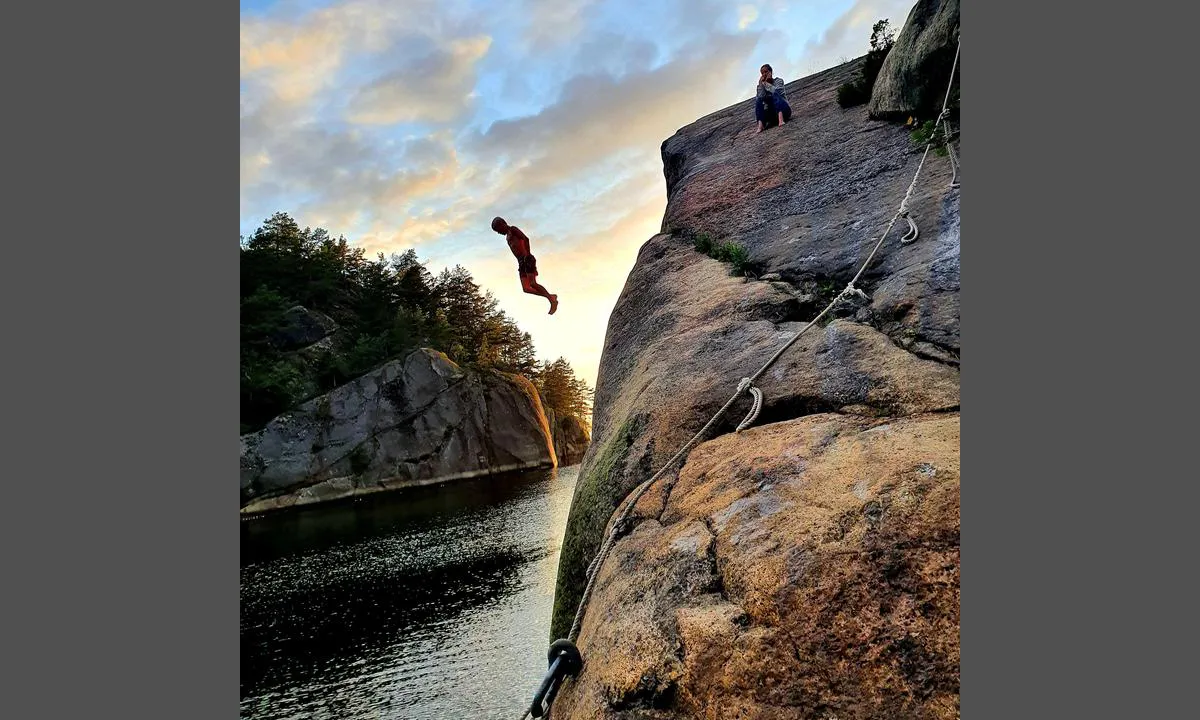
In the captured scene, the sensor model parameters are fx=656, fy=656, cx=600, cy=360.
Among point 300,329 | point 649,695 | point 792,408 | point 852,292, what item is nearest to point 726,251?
point 852,292

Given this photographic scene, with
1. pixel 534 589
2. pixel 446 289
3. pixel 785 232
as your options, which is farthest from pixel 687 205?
pixel 446 289

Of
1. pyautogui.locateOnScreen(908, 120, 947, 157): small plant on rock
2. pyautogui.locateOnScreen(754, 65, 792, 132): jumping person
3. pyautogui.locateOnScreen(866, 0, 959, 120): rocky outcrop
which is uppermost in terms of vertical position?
pyautogui.locateOnScreen(754, 65, 792, 132): jumping person

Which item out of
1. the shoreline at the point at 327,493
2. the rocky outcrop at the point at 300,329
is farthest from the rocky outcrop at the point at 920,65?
the rocky outcrop at the point at 300,329

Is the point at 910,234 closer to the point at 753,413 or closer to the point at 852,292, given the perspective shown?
the point at 852,292

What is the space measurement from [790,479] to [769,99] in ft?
28.7

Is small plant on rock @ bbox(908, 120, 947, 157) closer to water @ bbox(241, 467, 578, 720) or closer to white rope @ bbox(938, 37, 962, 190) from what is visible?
white rope @ bbox(938, 37, 962, 190)

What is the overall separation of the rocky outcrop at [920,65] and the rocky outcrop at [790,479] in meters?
0.50

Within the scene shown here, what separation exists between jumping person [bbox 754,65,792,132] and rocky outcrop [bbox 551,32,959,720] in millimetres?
2628

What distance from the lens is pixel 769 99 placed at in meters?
10.8

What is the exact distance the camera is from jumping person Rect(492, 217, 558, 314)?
11641 millimetres

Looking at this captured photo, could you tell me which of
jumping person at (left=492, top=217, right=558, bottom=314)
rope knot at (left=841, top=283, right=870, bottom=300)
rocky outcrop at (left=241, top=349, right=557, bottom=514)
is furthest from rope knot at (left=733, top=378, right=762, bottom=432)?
rocky outcrop at (left=241, top=349, right=557, bottom=514)

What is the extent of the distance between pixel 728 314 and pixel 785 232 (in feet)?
6.41

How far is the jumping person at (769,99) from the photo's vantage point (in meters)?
10.7

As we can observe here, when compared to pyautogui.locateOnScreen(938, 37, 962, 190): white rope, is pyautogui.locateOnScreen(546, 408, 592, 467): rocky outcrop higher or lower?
lower
